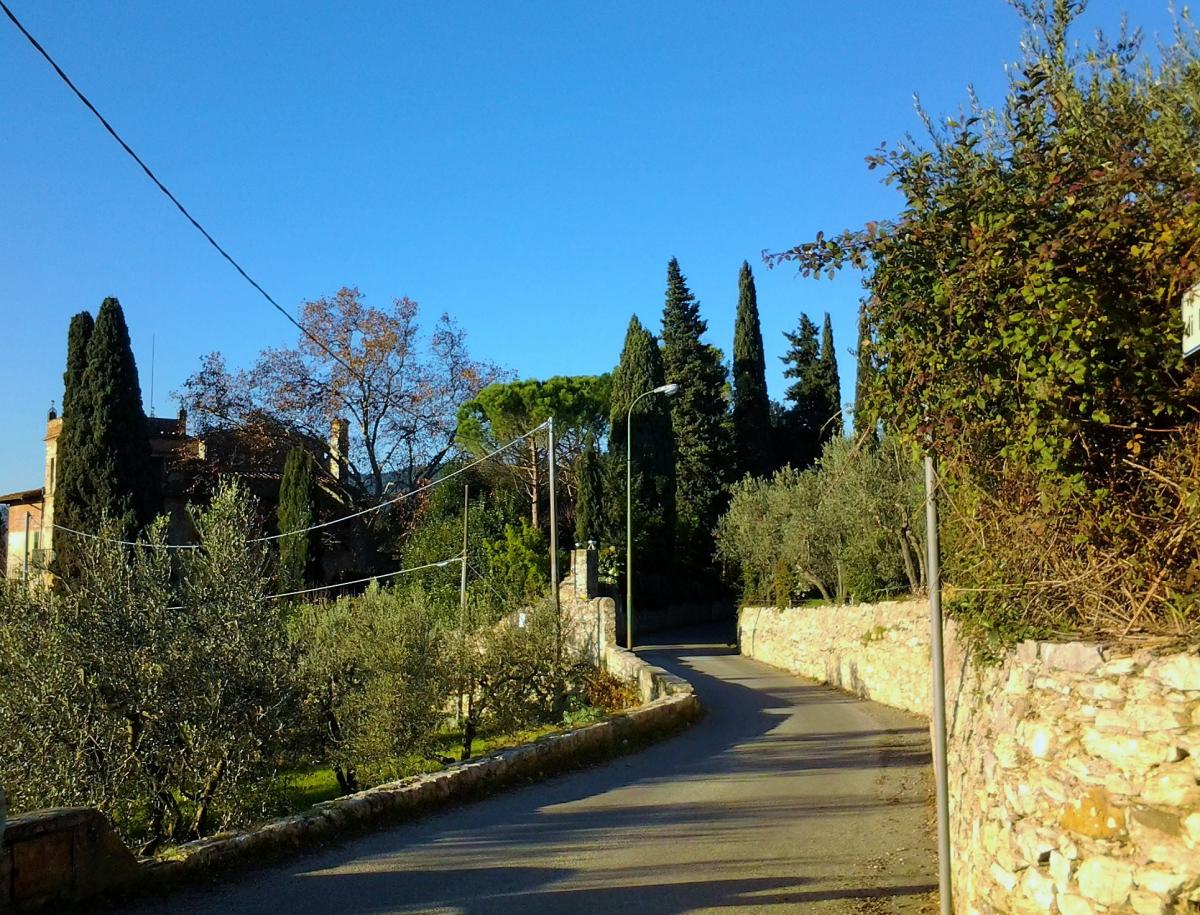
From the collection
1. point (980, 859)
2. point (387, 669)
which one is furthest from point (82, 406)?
point (980, 859)

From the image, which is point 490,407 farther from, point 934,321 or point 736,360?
point 934,321

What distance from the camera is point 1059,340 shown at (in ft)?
17.7

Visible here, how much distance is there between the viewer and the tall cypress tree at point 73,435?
32.3m

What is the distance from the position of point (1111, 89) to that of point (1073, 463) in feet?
7.61

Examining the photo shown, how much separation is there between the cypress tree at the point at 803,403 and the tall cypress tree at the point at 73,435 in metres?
31.6

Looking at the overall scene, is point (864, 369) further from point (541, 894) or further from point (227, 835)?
point (227, 835)

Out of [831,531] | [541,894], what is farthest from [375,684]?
[831,531]

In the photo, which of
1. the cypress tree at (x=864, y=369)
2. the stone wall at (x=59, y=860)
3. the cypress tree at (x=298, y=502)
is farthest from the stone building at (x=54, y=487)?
the cypress tree at (x=864, y=369)

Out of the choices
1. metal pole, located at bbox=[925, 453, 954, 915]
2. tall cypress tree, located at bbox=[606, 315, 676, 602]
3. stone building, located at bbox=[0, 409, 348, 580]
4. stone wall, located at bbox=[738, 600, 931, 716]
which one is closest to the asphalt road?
metal pole, located at bbox=[925, 453, 954, 915]

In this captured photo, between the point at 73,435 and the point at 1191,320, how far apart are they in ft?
114

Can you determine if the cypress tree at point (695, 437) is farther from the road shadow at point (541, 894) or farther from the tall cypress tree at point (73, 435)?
the road shadow at point (541, 894)

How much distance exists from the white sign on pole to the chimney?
41.2 metres

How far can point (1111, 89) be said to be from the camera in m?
6.08

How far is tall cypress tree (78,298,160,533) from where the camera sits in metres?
32.4
